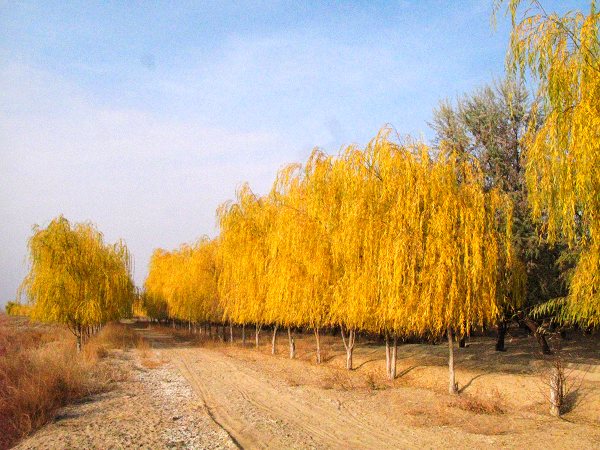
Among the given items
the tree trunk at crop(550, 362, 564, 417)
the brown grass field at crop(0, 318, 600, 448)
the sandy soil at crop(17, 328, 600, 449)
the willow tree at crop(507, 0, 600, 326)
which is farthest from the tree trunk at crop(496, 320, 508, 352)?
the willow tree at crop(507, 0, 600, 326)

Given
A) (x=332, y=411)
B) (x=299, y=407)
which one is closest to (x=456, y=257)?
(x=332, y=411)

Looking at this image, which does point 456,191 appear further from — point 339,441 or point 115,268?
point 115,268

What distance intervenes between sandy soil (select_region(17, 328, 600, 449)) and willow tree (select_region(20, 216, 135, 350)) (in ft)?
25.6

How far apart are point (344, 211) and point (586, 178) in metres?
7.57

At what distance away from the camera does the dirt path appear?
8133 mm

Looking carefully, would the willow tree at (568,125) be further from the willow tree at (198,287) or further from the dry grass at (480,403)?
the willow tree at (198,287)

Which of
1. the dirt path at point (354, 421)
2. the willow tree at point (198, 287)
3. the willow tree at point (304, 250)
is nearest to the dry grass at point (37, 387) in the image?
the dirt path at point (354, 421)

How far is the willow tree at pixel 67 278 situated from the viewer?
22.1 meters

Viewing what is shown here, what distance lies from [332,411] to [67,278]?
17247 millimetres

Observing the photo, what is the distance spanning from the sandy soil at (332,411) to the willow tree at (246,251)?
5.18 meters

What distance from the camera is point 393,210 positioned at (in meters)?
12.0

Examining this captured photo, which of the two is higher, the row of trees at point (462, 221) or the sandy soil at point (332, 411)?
the row of trees at point (462, 221)

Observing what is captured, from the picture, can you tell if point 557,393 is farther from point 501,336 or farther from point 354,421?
point 501,336

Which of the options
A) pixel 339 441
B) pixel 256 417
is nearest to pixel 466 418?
pixel 339 441
